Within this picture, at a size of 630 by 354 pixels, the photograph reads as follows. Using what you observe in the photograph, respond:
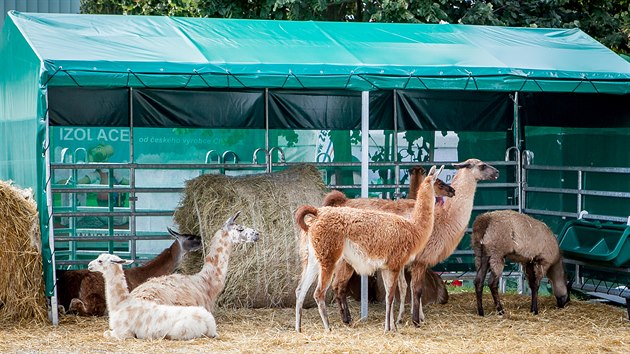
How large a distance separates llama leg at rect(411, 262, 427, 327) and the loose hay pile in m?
1.38

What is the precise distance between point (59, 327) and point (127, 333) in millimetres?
1071

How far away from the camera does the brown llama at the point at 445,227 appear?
11.2 meters

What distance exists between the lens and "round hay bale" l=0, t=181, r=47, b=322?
1059cm

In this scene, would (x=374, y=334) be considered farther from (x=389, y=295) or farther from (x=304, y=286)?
(x=304, y=286)

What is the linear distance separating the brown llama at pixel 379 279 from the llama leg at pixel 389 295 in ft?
1.98

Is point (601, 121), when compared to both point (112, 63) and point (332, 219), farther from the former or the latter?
point (112, 63)

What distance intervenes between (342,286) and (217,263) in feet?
4.37

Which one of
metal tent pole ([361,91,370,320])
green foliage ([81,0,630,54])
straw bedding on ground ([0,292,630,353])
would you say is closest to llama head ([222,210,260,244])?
straw bedding on ground ([0,292,630,353])

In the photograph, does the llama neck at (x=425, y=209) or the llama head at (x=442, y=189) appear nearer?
the llama neck at (x=425, y=209)

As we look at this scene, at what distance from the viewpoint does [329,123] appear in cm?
1439

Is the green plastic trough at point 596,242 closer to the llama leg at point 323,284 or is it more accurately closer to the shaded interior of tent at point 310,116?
the shaded interior of tent at point 310,116

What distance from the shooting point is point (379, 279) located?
12.5 m

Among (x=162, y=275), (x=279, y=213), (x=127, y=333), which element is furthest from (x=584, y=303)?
(x=127, y=333)

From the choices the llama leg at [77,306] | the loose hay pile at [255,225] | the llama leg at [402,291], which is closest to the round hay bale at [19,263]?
the llama leg at [77,306]
